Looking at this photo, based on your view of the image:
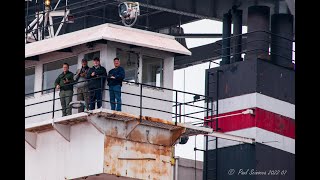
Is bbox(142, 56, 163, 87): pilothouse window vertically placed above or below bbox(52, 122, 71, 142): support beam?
above

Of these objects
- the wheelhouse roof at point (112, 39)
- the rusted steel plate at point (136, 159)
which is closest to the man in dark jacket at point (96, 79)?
the rusted steel plate at point (136, 159)

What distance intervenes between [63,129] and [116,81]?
264cm

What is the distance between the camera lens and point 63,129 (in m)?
23.4

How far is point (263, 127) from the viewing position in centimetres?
3052

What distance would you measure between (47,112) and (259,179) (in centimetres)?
911

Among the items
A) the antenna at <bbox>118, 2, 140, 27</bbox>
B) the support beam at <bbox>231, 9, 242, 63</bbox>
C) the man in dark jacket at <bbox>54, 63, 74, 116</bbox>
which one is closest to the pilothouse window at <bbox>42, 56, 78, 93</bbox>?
the man in dark jacket at <bbox>54, 63, 74, 116</bbox>

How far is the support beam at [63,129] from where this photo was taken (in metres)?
23.2

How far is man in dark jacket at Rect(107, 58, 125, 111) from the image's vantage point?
2153 cm

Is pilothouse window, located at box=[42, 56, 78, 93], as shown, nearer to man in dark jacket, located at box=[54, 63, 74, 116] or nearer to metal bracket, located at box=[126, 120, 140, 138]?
man in dark jacket, located at box=[54, 63, 74, 116]

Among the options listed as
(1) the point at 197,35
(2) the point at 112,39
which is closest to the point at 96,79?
(2) the point at 112,39

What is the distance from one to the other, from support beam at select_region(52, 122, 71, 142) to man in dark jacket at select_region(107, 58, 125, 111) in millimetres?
2181

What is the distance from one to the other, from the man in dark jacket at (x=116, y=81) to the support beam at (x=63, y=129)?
218 cm
